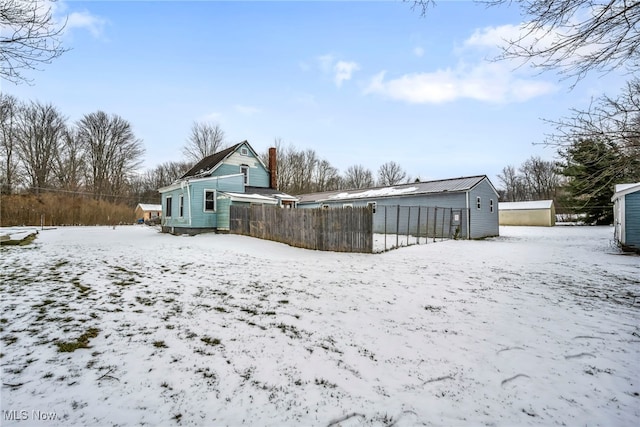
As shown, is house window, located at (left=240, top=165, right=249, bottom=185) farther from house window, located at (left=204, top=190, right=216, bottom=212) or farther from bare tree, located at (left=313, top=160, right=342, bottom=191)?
bare tree, located at (left=313, top=160, right=342, bottom=191)

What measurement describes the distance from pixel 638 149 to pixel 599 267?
5.93 m

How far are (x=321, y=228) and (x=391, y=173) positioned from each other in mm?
49631

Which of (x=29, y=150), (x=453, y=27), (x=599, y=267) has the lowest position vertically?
(x=599, y=267)

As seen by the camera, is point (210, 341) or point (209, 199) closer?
point (210, 341)

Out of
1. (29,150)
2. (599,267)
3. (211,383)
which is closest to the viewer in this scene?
(211,383)

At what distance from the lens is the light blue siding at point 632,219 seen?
11109 mm

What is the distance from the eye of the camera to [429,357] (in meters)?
2.87

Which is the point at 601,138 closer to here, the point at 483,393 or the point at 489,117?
the point at 483,393

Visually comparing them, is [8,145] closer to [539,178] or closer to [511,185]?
[539,178]

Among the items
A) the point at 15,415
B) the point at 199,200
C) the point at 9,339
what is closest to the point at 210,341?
the point at 15,415

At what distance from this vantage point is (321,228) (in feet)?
35.8

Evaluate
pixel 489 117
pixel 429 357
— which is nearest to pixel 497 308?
pixel 429 357

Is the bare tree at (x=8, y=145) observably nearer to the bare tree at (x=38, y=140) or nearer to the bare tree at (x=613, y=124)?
the bare tree at (x=38, y=140)

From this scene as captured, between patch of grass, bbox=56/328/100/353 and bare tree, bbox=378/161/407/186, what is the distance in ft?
184
